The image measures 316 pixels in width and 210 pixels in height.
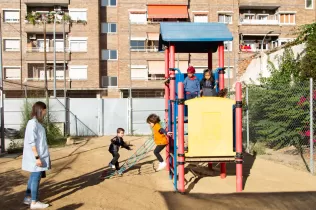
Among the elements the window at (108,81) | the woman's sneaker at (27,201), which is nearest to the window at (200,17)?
the window at (108,81)

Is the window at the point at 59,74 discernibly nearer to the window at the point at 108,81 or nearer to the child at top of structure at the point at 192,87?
the window at the point at 108,81

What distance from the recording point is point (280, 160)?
1038 centimetres

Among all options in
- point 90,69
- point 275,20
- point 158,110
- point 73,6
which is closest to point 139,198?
point 158,110

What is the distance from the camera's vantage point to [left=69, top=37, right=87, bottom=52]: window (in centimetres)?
3456

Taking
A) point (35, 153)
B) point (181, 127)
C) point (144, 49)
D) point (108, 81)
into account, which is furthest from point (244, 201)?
point (144, 49)

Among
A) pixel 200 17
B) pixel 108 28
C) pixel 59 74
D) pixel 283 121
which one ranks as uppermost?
pixel 200 17

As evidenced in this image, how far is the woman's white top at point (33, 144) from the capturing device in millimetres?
5523

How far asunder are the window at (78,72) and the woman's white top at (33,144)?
29417 mm

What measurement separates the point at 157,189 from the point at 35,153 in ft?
8.58

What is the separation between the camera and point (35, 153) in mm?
5496

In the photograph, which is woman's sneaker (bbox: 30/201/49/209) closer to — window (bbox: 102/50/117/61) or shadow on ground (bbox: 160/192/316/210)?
shadow on ground (bbox: 160/192/316/210)

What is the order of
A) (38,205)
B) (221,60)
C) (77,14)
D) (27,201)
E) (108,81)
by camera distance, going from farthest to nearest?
(108,81), (77,14), (221,60), (27,201), (38,205)

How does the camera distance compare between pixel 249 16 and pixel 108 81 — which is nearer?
pixel 108 81

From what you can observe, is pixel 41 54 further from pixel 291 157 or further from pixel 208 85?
pixel 208 85
